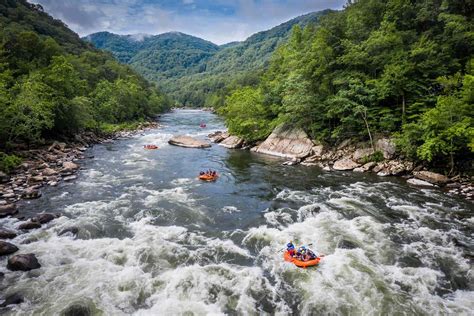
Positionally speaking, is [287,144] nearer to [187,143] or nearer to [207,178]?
[187,143]

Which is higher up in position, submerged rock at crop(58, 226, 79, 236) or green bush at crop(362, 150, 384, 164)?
green bush at crop(362, 150, 384, 164)

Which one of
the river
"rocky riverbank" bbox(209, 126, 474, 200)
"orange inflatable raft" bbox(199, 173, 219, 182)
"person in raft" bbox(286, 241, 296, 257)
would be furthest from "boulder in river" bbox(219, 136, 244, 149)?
"person in raft" bbox(286, 241, 296, 257)

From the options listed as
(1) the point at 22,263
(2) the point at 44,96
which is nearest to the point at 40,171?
(2) the point at 44,96

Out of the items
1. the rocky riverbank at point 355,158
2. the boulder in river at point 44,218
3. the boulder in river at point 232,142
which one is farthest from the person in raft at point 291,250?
the boulder in river at point 232,142

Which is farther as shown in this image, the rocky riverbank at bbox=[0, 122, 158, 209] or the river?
the rocky riverbank at bbox=[0, 122, 158, 209]

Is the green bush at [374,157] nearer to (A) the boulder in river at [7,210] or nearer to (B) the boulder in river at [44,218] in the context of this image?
(B) the boulder in river at [44,218]

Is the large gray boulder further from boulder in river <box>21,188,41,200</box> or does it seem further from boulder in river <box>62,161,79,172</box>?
boulder in river <box>21,188,41,200</box>
